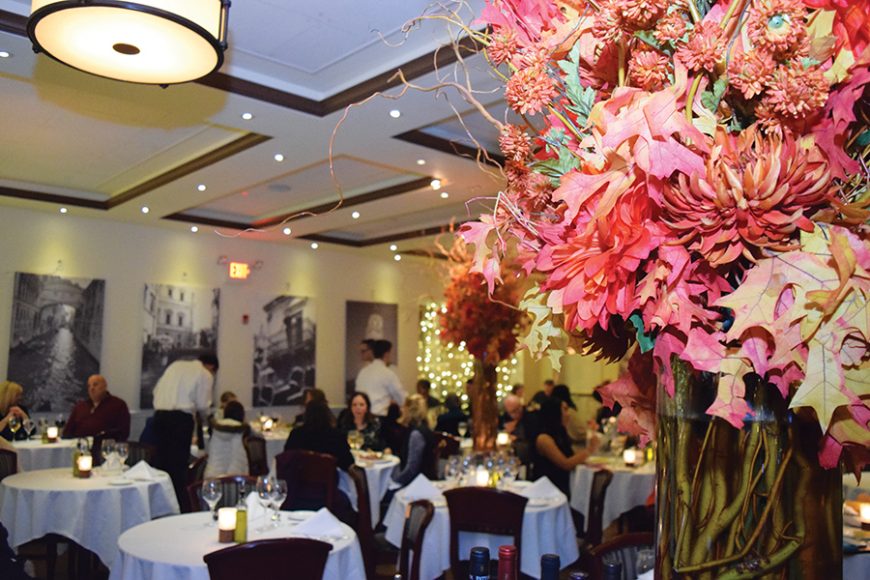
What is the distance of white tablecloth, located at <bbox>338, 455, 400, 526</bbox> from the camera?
618cm

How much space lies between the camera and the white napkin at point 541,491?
510cm

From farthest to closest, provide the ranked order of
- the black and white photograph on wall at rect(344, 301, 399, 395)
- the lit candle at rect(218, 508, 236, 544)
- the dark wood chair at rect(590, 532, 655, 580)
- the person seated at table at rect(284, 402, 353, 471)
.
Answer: the black and white photograph on wall at rect(344, 301, 399, 395)
the person seated at table at rect(284, 402, 353, 471)
the lit candle at rect(218, 508, 236, 544)
the dark wood chair at rect(590, 532, 655, 580)

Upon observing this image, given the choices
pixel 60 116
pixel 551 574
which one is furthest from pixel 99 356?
pixel 551 574

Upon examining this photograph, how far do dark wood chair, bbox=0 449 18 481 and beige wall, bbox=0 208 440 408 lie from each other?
4.44 metres

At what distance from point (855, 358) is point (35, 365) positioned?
10.8m

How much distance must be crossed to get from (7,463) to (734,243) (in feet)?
20.8

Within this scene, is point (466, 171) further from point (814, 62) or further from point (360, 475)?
point (814, 62)

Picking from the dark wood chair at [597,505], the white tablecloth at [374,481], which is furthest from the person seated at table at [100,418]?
the dark wood chair at [597,505]

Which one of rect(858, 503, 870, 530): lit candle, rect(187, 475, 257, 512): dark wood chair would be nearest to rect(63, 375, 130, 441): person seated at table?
rect(187, 475, 257, 512): dark wood chair

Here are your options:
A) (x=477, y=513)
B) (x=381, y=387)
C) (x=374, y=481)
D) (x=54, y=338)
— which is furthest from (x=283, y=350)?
(x=477, y=513)

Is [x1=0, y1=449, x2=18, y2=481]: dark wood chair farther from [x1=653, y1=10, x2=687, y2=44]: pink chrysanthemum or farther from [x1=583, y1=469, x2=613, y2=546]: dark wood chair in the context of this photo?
[x1=653, y1=10, x2=687, y2=44]: pink chrysanthemum

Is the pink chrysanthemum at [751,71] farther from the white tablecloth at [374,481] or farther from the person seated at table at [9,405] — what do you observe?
the person seated at table at [9,405]

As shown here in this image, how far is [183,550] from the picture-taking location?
3.49 meters

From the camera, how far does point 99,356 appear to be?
10.5 metres
